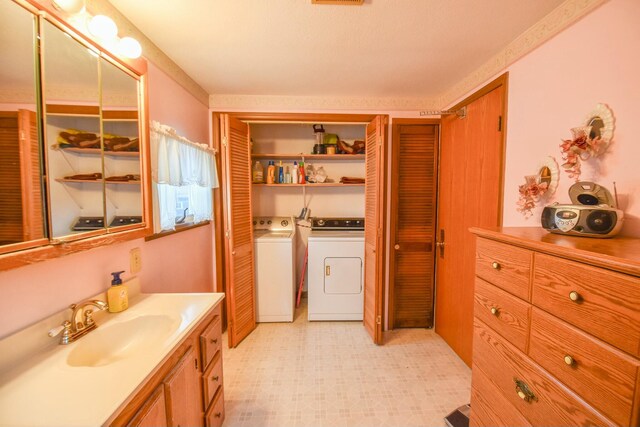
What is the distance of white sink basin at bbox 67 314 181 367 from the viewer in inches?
36.8

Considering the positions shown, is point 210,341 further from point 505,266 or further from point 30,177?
point 505,266

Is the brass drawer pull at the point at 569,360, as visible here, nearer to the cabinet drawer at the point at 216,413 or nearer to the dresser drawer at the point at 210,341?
the dresser drawer at the point at 210,341

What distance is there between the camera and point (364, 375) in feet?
6.16

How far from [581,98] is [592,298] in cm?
104

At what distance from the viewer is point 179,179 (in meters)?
1.68

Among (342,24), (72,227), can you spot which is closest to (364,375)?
(72,227)

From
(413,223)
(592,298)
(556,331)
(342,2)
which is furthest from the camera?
(413,223)

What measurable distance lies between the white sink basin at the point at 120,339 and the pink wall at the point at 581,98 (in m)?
2.03

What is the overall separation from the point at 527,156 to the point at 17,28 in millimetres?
2436

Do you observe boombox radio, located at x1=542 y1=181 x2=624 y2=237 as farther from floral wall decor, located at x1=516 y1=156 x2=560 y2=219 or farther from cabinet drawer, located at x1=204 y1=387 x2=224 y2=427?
cabinet drawer, located at x1=204 y1=387 x2=224 y2=427

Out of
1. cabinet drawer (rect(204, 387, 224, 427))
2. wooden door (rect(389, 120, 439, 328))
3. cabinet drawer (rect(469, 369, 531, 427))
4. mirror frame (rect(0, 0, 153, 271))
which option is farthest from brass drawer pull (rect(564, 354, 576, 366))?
mirror frame (rect(0, 0, 153, 271))

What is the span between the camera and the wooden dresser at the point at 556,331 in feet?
2.00

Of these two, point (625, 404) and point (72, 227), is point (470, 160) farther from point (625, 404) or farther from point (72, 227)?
point (72, 227)

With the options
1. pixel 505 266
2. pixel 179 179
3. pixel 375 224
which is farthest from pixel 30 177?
pixel 375 224
